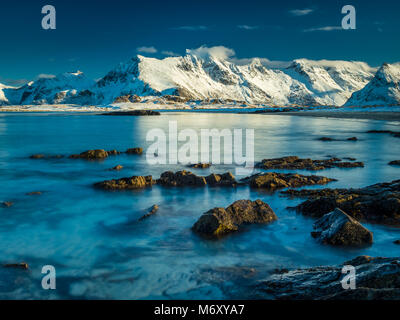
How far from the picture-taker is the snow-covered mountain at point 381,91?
175375 millimetres

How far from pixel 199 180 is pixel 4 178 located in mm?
9456

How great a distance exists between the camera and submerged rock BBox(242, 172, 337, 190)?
13.4 metres

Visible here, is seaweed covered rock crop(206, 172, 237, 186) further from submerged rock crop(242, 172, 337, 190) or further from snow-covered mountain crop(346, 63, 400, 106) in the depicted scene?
snow-covered mountain crop(346, 63, 400, 106)

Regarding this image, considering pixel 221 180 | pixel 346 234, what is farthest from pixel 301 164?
pixel 346 234

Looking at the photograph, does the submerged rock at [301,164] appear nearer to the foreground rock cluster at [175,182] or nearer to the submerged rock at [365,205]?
the foreground rock cluster at [175,182]

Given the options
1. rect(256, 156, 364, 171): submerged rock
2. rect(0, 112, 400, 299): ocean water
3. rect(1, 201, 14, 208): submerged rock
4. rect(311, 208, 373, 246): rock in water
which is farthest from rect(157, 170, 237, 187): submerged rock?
rect(311, 208, 373, 246): rock in water

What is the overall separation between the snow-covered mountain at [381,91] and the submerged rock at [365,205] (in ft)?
600

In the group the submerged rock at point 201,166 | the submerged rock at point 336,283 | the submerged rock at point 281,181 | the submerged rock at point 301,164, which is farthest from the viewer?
the submerged rock at point 201,166

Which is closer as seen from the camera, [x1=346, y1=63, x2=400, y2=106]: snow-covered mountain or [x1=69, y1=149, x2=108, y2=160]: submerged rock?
[x1=69, y1=149, x2=108, y2=160]: submerged rock

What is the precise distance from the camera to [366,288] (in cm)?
484

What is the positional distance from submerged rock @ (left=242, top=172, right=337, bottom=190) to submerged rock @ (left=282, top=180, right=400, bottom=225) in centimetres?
269

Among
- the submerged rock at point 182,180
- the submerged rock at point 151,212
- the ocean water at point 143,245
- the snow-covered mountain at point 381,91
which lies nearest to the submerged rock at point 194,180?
the submerged rock at point 182,180
